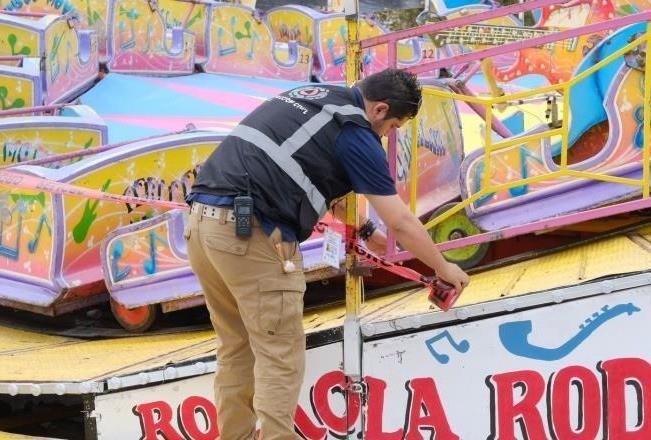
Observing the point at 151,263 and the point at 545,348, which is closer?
the point at 545,348

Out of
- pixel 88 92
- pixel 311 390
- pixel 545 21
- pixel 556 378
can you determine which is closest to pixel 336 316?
pixel 311 390

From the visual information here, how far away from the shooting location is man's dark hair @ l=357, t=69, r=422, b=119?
10.4ft

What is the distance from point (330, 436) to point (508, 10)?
1.71 m

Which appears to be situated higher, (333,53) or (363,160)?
(363,160)

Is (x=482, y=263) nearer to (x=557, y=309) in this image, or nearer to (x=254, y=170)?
(x=557, y=309)

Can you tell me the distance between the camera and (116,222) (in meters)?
4.88

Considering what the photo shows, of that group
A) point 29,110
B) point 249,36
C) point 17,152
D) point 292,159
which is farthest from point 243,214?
point 249,36

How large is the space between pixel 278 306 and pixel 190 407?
31.8 inches

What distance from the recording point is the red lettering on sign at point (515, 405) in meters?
3.42

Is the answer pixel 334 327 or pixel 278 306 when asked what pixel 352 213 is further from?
pixel 278 306

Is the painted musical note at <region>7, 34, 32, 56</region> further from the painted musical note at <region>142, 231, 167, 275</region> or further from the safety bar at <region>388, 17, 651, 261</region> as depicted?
the safety bar at <region>388, 17, 651, 261</region>

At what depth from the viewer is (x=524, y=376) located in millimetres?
3422

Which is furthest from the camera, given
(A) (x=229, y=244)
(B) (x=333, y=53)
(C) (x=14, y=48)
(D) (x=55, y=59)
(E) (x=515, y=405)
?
(B) (x=333, y=53)

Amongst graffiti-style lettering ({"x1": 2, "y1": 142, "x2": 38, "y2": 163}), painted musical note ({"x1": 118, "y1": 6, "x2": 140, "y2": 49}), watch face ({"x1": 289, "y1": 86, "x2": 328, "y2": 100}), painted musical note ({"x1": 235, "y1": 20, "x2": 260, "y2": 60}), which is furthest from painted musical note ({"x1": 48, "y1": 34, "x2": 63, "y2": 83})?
watch face ({"x1": 289, "y1": 86, "x2": 328, "y2": 100})
